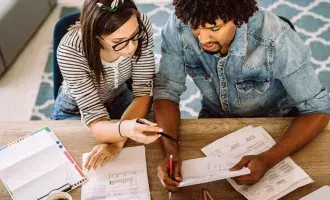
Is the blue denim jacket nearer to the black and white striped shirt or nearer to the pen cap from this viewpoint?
the black and white striped shirt

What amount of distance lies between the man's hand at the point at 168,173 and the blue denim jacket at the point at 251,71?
28 cm

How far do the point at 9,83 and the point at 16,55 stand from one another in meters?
0.23

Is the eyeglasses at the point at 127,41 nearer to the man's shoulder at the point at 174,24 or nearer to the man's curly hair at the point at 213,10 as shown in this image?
the man's shoulder at the point at 174,24

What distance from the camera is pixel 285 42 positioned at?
1.40 metres

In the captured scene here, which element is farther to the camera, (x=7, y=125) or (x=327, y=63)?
(x=327, y=63)

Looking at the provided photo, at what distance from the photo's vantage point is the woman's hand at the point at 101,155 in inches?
55.2

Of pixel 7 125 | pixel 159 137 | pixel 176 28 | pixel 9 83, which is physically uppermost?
pixel 176 28

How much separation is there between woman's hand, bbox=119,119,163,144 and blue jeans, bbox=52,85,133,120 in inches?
15.0

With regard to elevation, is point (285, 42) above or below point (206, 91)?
above

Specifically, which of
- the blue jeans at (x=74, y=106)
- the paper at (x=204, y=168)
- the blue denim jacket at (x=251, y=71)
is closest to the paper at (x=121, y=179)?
the paper at (x=204, y=168)

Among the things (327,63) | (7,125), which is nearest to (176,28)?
(7,125)

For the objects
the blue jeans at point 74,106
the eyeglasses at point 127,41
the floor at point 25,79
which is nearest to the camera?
the eyeglasses at point 127,41

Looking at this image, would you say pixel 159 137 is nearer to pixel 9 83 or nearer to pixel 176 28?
pixel 176 28

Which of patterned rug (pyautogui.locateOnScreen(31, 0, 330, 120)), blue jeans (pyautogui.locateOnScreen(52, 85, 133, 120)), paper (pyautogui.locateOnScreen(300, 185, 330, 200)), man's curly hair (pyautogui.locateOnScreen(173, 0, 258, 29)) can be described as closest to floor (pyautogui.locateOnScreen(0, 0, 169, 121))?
patterned rug (pyautogui.locateOnScreen(31, 0, 330, 120))
